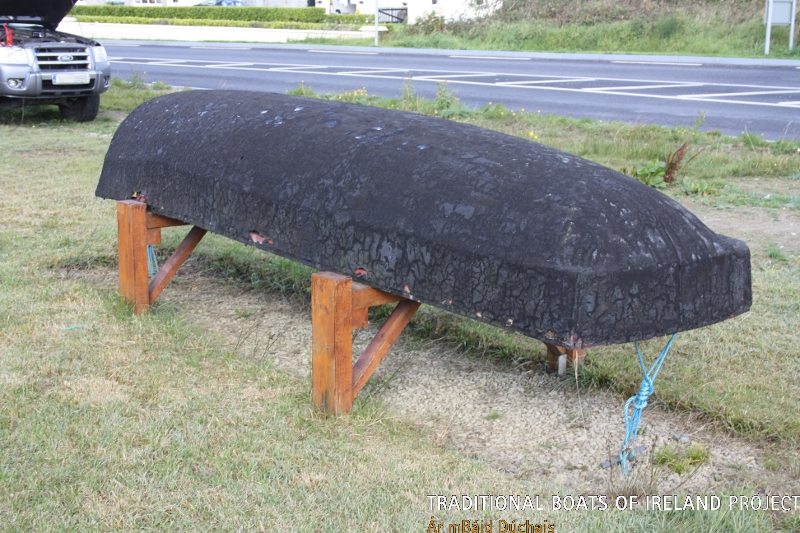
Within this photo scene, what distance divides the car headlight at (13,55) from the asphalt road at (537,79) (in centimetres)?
480

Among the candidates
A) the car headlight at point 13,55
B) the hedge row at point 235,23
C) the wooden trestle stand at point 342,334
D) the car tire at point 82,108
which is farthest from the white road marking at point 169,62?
the wooden trestle stand at point 342,334

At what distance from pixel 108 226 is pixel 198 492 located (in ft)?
12.4

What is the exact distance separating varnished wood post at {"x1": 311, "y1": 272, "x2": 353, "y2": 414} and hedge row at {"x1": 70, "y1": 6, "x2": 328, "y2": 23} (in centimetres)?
3459

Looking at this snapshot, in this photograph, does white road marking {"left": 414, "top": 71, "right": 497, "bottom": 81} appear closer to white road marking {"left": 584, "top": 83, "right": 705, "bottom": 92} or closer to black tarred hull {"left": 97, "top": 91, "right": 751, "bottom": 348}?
white road marking {"left": 584, "top": 83, "right": 705, "bottom": 92}

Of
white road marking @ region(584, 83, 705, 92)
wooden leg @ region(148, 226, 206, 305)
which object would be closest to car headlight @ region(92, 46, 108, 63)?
wooden leg @ region(148, 226, 206, 305)

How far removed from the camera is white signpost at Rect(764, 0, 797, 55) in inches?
761

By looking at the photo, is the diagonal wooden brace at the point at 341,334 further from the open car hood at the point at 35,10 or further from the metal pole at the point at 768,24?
the metal pole at the point at 768,24

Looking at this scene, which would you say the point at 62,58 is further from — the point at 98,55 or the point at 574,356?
the point at 574,356

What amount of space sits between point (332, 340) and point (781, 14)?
20.1 metres

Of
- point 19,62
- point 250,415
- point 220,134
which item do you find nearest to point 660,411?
point 250,415

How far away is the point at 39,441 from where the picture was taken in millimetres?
2955

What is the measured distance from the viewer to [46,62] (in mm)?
10375

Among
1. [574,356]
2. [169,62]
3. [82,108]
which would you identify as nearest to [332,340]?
[574,356]

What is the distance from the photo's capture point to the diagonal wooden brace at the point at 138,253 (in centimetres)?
415
